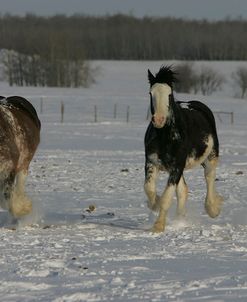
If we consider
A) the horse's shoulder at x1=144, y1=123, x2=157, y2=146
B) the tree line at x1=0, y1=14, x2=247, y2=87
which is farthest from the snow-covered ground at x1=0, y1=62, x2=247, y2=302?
the tree line at x1=0, y1=14, x2=247, y2=87

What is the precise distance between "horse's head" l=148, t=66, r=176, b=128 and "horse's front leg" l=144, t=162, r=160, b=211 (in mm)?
647

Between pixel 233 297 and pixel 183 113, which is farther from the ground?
pixel 183 113

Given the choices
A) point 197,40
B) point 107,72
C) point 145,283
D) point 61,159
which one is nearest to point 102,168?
point 61,159

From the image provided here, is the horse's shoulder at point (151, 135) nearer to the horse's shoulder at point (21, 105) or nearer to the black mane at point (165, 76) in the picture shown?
A: the black mane at point (165, 76)

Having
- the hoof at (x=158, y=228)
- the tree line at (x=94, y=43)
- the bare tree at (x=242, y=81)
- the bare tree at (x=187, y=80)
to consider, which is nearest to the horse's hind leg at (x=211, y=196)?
the hoof at (x=158, y=228)

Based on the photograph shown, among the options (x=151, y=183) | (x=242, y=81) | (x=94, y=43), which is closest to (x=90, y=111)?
(x=151, y=183)

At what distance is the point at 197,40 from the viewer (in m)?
137

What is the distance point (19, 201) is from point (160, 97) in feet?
7.24

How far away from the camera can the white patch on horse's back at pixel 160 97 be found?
7664 mm

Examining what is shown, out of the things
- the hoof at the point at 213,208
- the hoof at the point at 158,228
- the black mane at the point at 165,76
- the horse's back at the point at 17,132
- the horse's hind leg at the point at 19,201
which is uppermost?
the black mane at the point at 165,76

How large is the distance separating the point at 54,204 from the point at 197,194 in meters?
2.55

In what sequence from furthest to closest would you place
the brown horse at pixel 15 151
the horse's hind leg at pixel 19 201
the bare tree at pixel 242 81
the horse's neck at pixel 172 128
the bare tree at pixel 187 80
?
the bare tree at pixel 242 81, the bare tree at pixel 187 80, the horse's hind leg at pixel 19 201, the brown horse at pixel 15 151, the horse's neck at pixel 172 128

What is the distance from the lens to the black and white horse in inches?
304

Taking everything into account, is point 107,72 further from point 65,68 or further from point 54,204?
point 54,204
